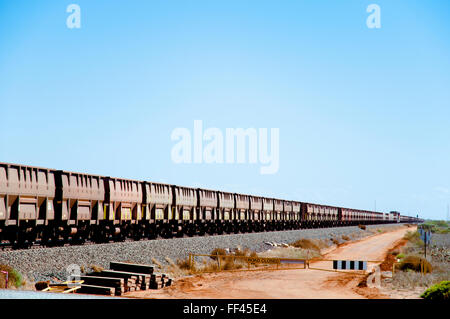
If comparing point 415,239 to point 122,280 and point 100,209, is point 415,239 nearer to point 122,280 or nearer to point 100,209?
point 100,209

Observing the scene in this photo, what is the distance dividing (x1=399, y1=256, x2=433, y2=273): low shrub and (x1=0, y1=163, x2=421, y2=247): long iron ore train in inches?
534

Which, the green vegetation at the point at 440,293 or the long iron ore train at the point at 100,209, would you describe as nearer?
the green vegetation at the point at 440,293

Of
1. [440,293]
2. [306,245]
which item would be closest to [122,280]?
[440,293]

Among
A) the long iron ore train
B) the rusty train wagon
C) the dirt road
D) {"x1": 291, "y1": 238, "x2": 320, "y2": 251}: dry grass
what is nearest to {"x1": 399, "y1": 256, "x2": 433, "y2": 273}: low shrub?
the dirt road

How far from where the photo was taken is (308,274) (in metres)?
21.1

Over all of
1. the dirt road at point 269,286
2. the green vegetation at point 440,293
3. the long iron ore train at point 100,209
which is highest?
the long iron ore train at point 100,209

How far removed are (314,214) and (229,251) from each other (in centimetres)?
3607

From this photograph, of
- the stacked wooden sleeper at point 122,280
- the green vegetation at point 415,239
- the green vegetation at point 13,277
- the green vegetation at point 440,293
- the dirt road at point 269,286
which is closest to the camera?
the green vegetation at point 440,293

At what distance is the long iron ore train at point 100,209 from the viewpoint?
17.5 m

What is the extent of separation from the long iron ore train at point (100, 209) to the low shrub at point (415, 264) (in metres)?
13.6

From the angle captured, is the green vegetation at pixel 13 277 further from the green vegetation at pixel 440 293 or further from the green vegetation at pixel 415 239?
the green vegetation at pixel 415 239

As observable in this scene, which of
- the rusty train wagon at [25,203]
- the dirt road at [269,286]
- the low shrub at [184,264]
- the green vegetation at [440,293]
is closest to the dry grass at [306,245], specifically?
the dirt road at [269,286]

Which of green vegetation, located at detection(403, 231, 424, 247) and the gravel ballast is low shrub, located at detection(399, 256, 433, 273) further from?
green vegetation, located at detection(403, 231, 424, 247)
